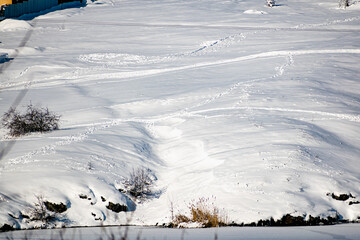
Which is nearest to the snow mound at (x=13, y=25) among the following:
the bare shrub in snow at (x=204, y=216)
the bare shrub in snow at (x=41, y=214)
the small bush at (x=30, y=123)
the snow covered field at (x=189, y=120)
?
the snow covered field at (x=189, y=120)

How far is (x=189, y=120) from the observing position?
13.2m

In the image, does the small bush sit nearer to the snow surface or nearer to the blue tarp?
the snow surface

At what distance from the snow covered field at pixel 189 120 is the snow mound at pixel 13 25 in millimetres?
374

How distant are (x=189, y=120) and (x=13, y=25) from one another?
65.7 feet

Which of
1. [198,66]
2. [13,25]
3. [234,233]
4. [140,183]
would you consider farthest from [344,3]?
[234,233]

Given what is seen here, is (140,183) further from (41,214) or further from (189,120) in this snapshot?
(189,120)

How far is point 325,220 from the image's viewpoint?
8.02m

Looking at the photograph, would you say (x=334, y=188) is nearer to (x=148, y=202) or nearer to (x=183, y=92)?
(x=148, y=202)

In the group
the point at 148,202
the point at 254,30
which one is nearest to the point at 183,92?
the point at 148,202

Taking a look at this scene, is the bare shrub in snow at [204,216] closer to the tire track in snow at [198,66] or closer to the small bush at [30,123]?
the small bush at [30,123]

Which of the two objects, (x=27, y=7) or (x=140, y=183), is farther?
(x=27, y=7)

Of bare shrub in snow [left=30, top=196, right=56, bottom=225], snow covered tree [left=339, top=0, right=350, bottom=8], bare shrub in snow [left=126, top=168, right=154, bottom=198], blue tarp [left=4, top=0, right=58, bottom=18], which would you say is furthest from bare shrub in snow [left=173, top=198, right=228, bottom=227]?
snow covered tree [left=339, top=0, right=350, bottom=8]

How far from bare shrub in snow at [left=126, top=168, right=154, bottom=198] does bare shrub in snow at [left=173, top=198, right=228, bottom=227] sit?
1176 millimetres

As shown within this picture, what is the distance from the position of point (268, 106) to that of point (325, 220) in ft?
19.9
